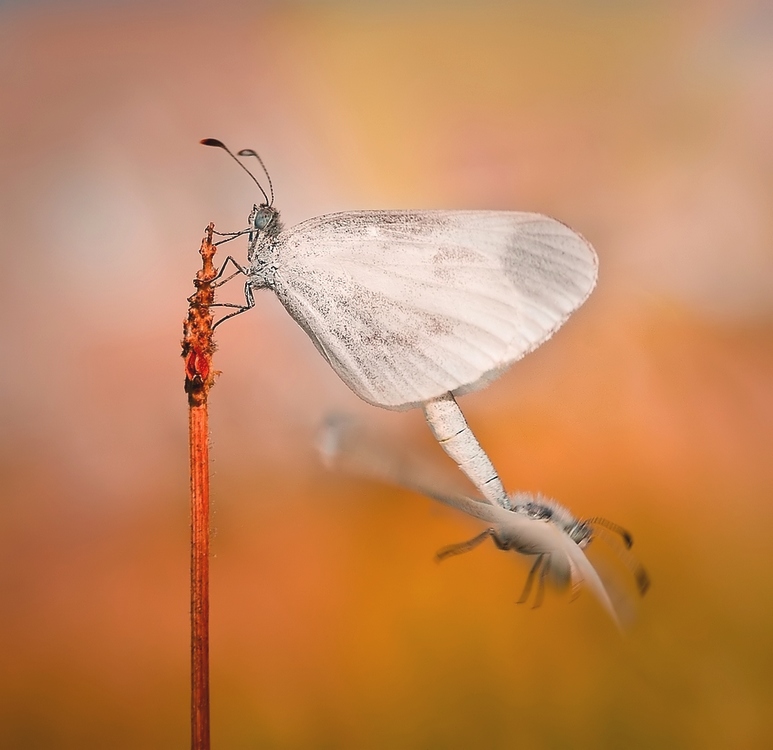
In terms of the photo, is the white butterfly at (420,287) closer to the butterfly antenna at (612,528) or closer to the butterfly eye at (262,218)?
the butterfly eye at (262,218)

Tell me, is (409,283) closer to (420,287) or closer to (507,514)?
(420,287)

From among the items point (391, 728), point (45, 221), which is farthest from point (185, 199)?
point (391, 728)

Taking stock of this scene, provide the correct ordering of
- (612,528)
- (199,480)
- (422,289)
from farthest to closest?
(612,528)
(422,289)
(199,480)

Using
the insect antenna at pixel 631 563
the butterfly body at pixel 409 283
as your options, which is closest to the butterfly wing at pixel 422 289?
the butterfly body at pixel 409 283

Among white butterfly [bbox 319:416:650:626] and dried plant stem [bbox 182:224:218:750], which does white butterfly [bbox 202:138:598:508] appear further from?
dried plant stem [bbox 182:224:218:750]

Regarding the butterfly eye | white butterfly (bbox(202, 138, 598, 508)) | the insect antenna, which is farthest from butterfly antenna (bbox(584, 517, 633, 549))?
the butterfly eye

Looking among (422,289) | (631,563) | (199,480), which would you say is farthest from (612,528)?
(199,480)

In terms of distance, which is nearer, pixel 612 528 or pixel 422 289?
pixel 422 289
